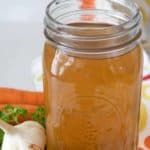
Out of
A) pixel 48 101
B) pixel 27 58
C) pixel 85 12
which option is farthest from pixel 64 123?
pixel 27 58

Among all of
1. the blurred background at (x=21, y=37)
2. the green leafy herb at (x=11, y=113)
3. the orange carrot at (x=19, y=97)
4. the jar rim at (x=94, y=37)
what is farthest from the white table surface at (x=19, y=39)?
the jar rim at (x=94, y=37)

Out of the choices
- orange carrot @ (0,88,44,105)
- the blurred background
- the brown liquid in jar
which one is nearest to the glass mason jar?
the brown liquid in jar

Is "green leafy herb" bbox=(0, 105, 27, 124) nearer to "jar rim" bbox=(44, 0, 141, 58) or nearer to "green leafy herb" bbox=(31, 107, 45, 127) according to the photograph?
"green leafy herb" bbox=(31, 107, 45, 127)

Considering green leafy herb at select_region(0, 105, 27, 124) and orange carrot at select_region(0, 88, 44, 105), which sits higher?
green leafy herb at select_region(0, 105, 27, 124)

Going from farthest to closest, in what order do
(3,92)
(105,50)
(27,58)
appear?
1. (27,58)
2. (3,92)
3. (105,50)

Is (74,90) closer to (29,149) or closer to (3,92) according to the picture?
(29,149)

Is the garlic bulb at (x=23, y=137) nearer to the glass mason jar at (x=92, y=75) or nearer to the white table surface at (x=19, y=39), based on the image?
the glass mason jar at (x=92, y=75)
